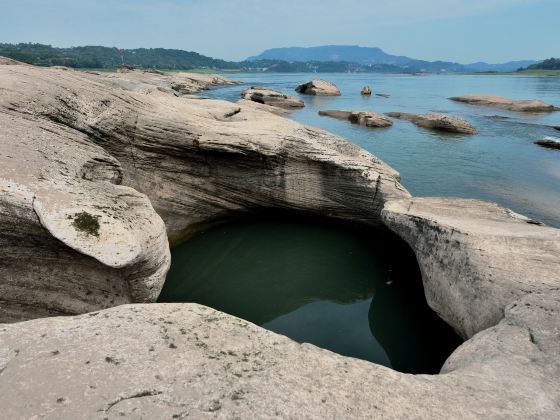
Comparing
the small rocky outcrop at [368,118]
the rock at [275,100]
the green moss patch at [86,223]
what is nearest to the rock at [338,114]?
the small rocky outcrop at [368,118]

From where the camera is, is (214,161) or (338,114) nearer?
(214,161)

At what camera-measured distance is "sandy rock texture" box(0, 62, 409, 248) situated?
33.6 feet

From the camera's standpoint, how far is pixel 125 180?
10.5 meters

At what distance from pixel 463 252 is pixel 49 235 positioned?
754 cm

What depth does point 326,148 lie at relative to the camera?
465 inches

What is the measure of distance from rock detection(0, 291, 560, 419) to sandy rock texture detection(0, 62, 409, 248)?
6558mm

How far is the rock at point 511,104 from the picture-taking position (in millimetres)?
45094

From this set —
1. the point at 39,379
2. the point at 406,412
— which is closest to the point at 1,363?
the point at 39,379

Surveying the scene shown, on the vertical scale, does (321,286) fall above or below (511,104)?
below

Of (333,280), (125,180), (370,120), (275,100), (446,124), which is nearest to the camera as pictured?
(333,280)

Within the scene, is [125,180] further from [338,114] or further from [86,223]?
[338,114]

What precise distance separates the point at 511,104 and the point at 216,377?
2189 inches

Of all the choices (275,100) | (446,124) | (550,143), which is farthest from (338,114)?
(550,143)

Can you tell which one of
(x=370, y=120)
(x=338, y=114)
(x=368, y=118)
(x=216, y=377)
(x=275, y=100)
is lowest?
(x=216, y=377)
